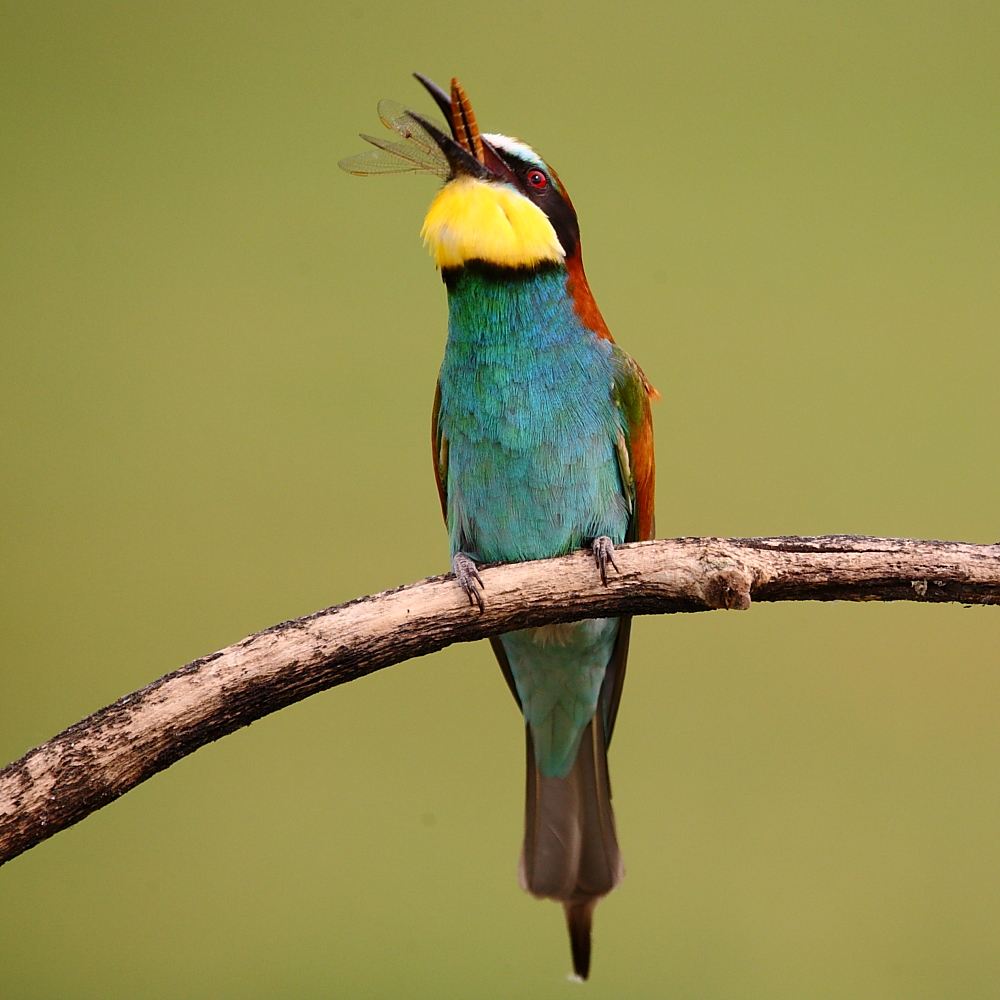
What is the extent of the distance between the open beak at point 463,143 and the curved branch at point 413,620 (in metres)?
0.59

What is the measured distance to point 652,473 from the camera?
1.58 m

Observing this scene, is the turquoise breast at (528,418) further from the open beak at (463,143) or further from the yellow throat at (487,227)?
the open beak at (463,143)

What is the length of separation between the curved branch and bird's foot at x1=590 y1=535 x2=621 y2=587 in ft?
0.03

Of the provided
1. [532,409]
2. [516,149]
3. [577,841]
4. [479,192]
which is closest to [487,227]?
[479,192]

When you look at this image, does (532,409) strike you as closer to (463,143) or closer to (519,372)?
(519,372)

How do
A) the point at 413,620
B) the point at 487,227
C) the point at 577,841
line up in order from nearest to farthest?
1. the point at 413,620
2. the point at 487,227
3. the point at 577,841

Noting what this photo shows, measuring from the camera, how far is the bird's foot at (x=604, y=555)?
130 cm

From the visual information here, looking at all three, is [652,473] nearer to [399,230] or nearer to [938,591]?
[938,591]

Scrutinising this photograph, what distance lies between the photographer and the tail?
1.67 metres

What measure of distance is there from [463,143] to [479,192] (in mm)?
95

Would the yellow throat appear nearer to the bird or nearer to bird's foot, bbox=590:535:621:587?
the bird

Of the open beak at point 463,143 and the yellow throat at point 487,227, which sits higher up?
the open beak at point 463,143

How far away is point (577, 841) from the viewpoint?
1677mm


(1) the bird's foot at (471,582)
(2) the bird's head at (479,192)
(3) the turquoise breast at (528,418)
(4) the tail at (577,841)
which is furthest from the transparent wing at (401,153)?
(4) the tail at (577,841)
